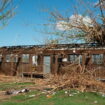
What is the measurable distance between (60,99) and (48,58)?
14753mm

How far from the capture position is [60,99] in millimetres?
12492

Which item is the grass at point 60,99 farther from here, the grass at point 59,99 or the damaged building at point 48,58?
the damaged building at point 48,58

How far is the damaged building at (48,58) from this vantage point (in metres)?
23.9

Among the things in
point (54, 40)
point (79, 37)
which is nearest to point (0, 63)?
point (54, 40)

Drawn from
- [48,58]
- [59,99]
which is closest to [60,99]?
[59,99]

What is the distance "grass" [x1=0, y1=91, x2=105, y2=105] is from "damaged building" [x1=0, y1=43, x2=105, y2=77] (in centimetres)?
877

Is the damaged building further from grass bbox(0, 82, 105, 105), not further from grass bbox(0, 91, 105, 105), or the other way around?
grass bbox(0, 91, 105, 105)

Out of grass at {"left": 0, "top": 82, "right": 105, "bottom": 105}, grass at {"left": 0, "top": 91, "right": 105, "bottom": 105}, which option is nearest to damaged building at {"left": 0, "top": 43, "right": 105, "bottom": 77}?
grass at {"left": 0, "top": 82, "right": 105, "bottom": 105}

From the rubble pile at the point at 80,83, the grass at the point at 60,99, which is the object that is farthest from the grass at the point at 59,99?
the rubble pile at the point at 80,83

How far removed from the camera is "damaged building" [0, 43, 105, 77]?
23.9m

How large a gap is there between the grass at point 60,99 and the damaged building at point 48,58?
28.8 feet

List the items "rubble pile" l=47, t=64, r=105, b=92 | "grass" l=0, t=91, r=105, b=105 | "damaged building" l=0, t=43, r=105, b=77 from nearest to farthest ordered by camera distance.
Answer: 1. "grass" l=0, t=91, r=105, b=105
2. "rubble pile" l=47, t=64, r=105, b=92
3. "damaged building" l=0, t=43, r=105, b=77

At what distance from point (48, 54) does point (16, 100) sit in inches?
563

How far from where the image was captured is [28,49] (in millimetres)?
28297
